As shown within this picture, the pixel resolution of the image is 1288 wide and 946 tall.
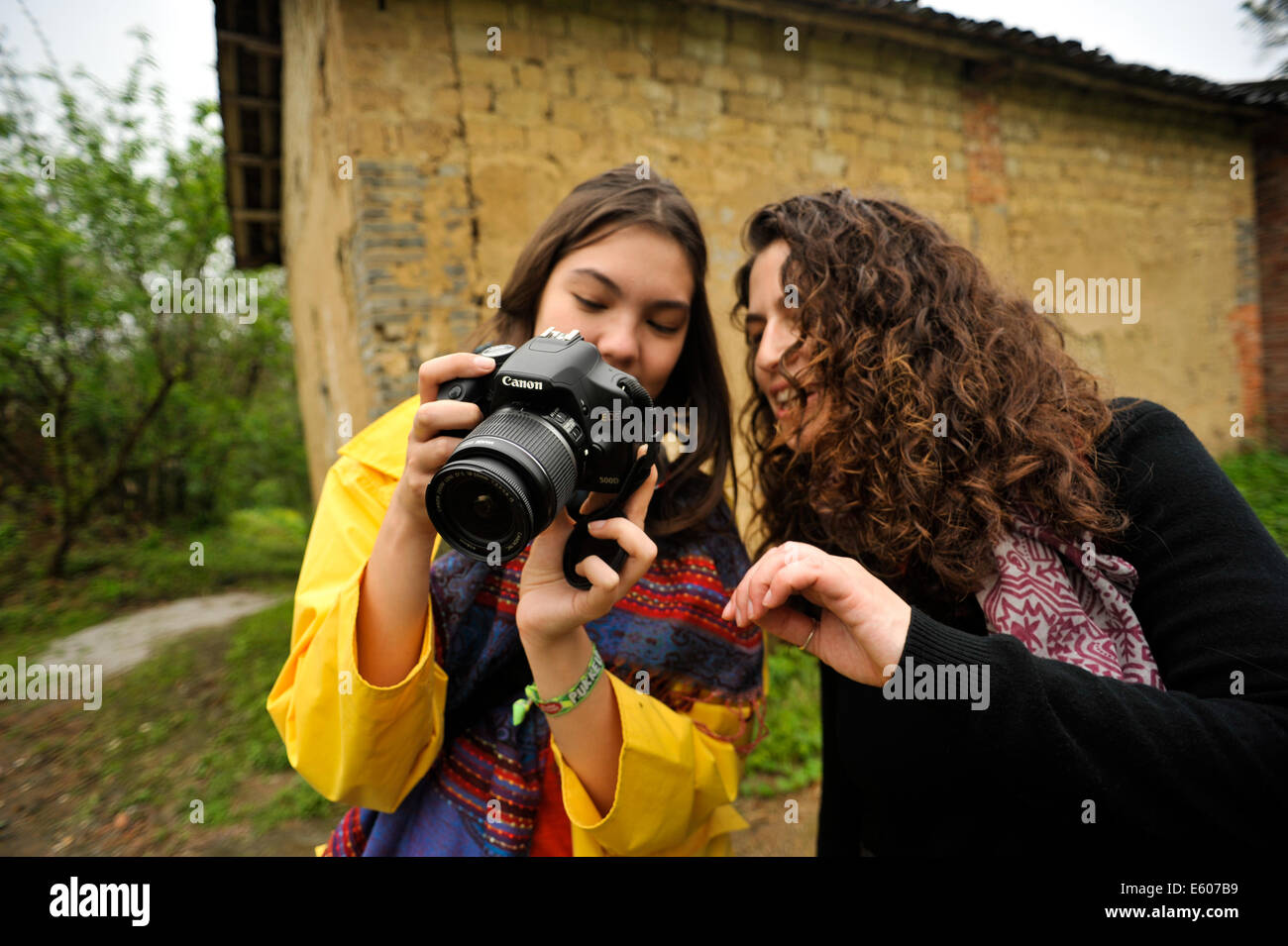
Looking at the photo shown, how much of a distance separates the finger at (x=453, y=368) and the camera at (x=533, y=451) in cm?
2

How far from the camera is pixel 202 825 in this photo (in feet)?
10.9

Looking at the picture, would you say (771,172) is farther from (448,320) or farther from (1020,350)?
(1020,350)

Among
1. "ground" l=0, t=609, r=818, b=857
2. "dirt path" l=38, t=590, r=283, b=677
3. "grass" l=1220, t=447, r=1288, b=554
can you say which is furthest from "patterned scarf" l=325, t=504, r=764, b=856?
"dirt path" l=38, t=590, r=283, b=677

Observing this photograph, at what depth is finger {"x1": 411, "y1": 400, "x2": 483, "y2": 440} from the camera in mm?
1106

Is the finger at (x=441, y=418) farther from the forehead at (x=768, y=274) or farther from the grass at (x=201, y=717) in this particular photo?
the grass at (x=201, y=717)

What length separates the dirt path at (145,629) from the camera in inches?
216

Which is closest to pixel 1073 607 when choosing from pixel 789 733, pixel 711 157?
pixel 789 733

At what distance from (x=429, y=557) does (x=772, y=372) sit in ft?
3.08

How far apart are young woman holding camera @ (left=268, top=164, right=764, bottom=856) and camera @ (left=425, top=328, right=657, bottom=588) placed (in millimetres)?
51

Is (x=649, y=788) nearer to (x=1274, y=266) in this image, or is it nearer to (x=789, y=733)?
(x=789, y=733)

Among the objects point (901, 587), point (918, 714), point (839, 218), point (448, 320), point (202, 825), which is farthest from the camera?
point (448, 320)

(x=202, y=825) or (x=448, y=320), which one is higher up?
(x=448, y=320)

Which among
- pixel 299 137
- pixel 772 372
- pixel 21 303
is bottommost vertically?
pixel 772 372
